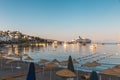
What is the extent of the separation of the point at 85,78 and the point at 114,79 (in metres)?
3.43

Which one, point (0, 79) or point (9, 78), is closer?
point (0, 79)

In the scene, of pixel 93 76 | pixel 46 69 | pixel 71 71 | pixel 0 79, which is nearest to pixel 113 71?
pixel 71 71

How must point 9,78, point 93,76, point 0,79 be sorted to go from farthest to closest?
point 9,78
point 0,79
point 93,76

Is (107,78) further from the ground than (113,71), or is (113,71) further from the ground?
(113,71)

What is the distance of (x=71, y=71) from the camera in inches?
667

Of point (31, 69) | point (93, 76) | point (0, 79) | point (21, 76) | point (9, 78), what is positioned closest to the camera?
point (93, 76)

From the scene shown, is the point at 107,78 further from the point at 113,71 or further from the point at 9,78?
the point at 9,78

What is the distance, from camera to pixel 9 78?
68.3 ft

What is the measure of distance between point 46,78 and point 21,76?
279cm

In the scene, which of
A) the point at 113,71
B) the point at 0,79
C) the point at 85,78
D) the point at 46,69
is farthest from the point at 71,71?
the point at 46,69

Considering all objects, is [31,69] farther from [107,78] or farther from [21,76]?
[107,78]

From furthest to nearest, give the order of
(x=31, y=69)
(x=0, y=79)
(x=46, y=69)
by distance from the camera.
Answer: (x=46, y=69)
(x=0, y=79)
(x=31, y=69)

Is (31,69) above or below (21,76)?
above

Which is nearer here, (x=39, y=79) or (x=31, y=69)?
(x=31, y=69)
